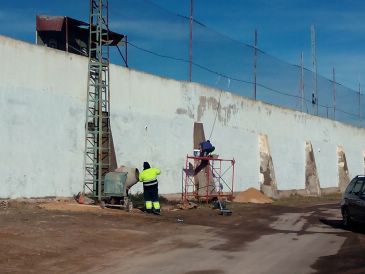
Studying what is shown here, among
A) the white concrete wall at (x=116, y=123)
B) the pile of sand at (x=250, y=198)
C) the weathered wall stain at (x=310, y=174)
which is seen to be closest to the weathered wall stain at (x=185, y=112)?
the white concrete wall at (x=116, y=123)

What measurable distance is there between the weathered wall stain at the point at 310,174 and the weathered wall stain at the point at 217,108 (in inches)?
373

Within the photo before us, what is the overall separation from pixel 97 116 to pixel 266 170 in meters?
14.0

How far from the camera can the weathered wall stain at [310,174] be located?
35719mm

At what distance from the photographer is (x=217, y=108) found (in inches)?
1069

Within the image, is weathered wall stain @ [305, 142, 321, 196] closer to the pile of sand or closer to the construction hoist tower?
the pile of sand

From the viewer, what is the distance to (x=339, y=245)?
1185cm

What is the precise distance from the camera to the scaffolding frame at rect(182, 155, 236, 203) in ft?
78.9

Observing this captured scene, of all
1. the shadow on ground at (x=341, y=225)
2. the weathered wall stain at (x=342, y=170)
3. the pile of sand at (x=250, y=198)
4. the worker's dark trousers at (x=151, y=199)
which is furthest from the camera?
the weathered wall stain at (x=342, y=170)

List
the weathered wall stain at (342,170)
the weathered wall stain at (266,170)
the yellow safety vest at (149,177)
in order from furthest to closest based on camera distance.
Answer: the weathered wall stain at (342,170)
the weathered wall stain at (266,170)
the yellow safety vest at (149,177)

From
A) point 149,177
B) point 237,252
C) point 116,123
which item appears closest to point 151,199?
point 149,177

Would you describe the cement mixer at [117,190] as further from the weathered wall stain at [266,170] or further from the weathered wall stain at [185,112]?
the weathered wall stain at [266,170]

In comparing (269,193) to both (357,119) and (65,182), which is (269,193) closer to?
(65,182)

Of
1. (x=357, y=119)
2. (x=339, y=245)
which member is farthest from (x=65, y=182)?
(x=357, y=119)

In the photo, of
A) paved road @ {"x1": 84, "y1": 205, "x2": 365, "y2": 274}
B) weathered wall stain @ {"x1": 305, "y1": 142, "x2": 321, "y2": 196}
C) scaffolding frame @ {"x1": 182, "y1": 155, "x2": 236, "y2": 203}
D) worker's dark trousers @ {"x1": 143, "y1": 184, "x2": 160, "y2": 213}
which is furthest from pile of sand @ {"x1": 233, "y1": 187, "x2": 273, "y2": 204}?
weathered wall stain @ {"x1": 305, "y1": 142, "x2": 321, "y2": 196}
